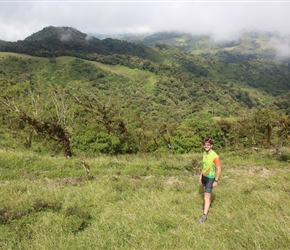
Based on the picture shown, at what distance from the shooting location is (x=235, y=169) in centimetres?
1238

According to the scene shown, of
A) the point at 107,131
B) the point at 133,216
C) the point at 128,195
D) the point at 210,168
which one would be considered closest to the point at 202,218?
the point at 210,168


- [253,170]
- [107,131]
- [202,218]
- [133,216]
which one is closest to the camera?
[202,218]

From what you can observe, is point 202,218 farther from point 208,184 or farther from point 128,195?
point 128,195

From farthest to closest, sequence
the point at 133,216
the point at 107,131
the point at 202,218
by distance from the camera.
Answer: the point at 107,131 → the point at 133,216 → the point at 202,218

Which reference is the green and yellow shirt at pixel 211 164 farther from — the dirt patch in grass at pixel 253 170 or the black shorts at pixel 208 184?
the dirt patch in grass at pixel 253 170

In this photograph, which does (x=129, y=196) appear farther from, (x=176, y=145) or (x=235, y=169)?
(x=176, y=145)

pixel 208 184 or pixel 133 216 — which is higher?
pixel 208 184

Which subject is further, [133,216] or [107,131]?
[107,131]

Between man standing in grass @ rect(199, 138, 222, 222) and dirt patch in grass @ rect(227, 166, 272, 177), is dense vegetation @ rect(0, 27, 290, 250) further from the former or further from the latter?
man standing in grass @ rect(199, 138, 222, 222)

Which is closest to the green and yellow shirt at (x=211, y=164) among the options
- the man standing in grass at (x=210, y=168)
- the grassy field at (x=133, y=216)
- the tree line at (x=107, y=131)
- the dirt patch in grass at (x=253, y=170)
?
the man standing in grass at (x=210, y=168)

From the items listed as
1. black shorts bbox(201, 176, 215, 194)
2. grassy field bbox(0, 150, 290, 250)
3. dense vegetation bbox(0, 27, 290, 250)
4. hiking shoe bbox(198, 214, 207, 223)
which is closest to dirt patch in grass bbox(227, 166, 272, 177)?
dense vegetation bbox(0, 27, 290, 250)

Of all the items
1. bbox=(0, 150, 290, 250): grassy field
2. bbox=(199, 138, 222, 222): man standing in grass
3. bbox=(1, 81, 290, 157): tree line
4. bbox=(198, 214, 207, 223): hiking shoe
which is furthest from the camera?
bbox=(1, 81, 290, 157): tree line

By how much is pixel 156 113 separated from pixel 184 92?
53.2 m

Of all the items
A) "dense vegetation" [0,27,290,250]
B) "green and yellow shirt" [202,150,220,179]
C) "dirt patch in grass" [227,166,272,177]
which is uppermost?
"green and yellow shirt" [202,150,220,179]
